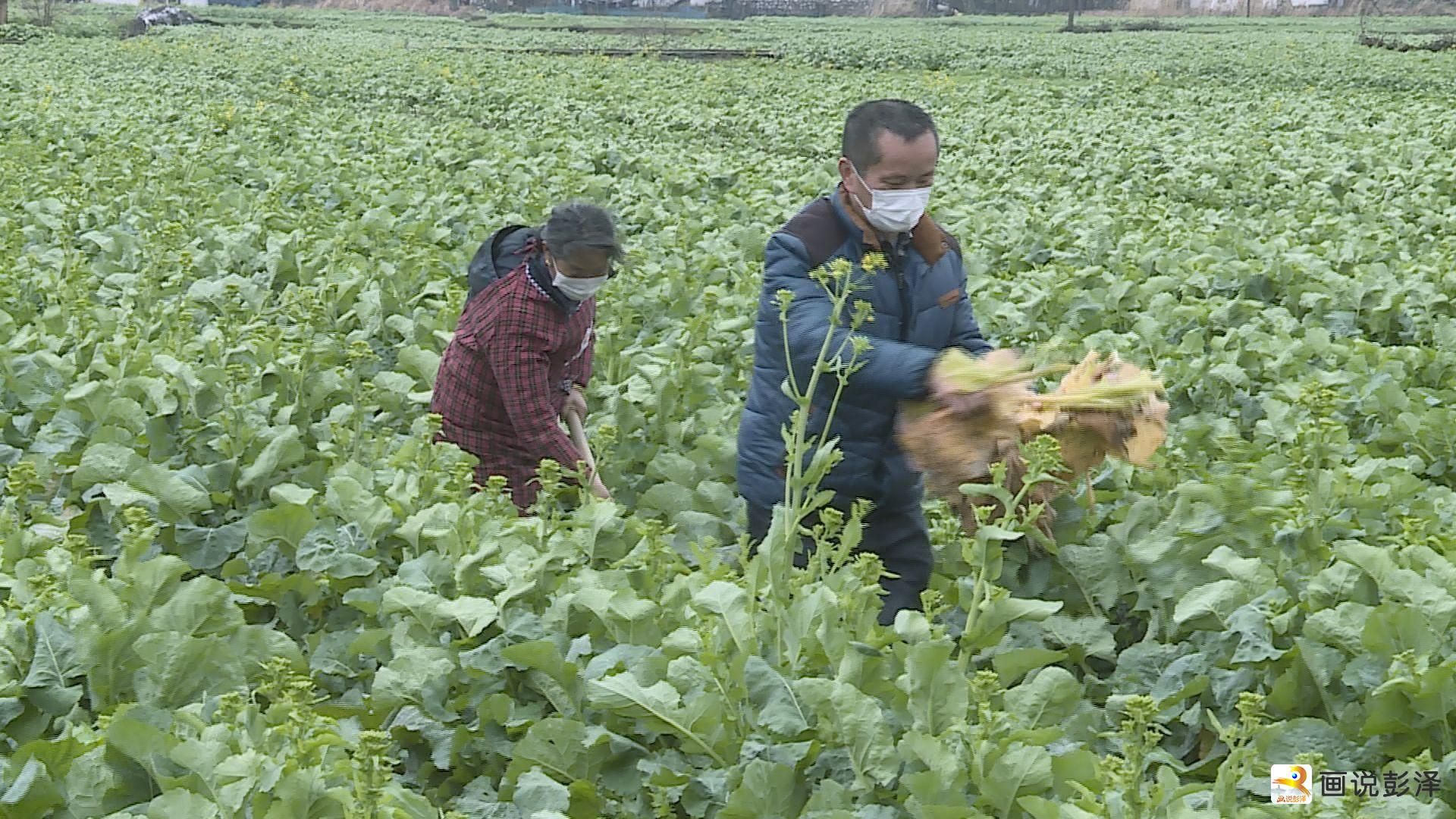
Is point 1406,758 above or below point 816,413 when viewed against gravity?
below

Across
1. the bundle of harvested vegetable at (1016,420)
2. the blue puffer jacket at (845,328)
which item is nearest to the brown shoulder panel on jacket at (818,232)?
the blue puffer jacket at (845,328)

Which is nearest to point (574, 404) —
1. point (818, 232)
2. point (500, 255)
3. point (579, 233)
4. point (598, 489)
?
point (598, 489)

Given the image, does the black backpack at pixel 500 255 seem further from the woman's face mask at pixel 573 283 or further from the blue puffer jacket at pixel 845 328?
the blue puffer jacket at pixel 845 328

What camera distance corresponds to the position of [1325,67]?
28328mm

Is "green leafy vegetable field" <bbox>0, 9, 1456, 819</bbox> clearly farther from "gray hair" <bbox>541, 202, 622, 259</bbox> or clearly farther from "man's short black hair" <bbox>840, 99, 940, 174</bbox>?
"man's short black hair" <bbox>840, 99, 940, 174</bbox>

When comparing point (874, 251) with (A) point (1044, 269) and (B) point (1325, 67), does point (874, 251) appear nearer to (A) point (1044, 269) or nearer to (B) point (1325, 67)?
(A) point (1044, 269)

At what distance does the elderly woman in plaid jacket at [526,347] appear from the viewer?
4.42 metres

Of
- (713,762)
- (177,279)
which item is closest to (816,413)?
(713,762)

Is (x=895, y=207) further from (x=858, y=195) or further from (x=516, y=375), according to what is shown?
(x=516, y=375)

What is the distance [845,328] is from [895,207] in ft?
1.02

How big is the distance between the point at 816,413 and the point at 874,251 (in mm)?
424

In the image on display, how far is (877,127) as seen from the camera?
3691 mm

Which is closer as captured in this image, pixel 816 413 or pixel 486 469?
Answer: pixel 816 413

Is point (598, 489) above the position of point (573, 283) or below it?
below
